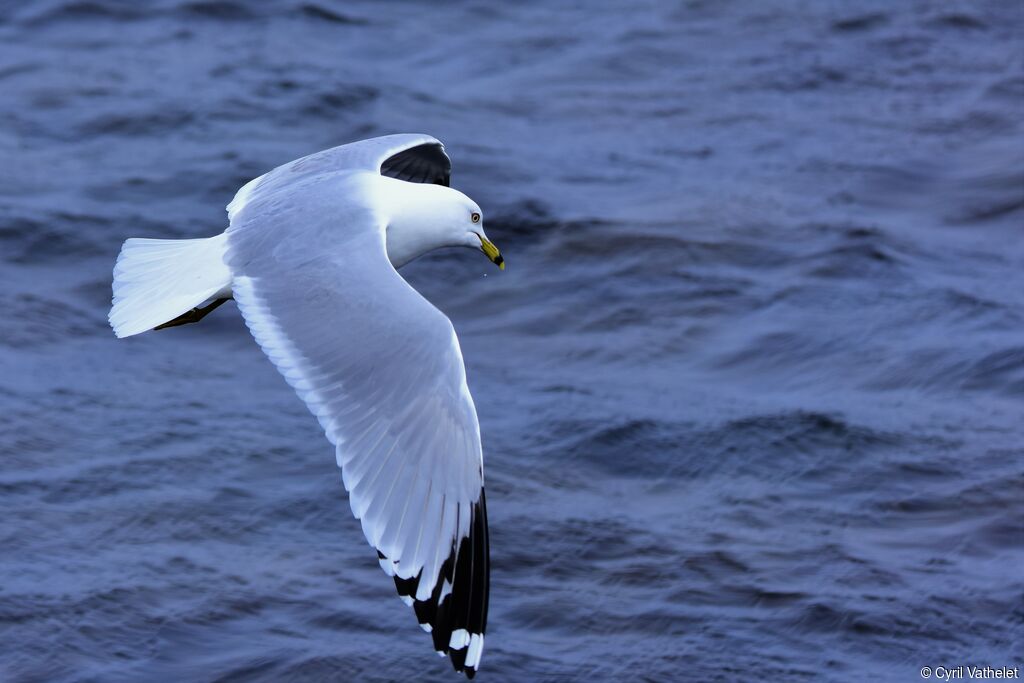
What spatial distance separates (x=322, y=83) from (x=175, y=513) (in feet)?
14.6

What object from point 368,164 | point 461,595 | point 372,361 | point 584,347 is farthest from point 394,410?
point 584,347

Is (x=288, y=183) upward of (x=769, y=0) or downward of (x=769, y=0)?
upward

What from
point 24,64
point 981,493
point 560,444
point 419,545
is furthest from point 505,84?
point 419,545

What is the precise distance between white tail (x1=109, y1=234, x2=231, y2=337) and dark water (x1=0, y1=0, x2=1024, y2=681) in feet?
4.70

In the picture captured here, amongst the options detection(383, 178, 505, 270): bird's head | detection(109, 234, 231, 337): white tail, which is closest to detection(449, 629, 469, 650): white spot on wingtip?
detection(109, 234, 231, 337): white tail

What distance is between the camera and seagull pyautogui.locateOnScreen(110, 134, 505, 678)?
189 inches

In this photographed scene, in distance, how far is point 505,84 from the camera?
10.9 m

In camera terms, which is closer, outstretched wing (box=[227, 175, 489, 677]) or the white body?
outstretched wing (box=[227, 175, 489, 677])

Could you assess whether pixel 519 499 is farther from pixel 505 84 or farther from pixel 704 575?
pixel 505 84

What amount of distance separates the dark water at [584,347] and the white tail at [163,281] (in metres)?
1.43

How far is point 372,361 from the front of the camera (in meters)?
4.95

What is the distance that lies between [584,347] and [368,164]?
8.10 feet

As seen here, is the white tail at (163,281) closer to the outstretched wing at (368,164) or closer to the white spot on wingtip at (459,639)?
the outstretched wing at (368,164)

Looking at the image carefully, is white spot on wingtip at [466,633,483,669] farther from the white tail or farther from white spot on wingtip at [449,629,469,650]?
the white tail
